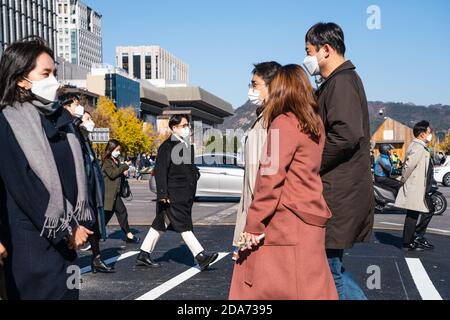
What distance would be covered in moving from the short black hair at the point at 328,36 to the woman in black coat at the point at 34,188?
186 centimetres

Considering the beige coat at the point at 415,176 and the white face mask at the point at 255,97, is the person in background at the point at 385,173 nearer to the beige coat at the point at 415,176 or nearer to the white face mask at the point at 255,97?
the beige coat at the point at 415,176

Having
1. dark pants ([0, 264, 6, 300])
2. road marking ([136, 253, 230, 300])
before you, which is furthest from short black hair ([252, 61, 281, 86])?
road marking ([136, 253, 230, 300])

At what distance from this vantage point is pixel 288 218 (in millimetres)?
3223

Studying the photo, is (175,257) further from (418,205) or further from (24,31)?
(24,31)

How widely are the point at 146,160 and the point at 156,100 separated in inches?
2984

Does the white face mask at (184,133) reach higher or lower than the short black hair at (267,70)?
lower

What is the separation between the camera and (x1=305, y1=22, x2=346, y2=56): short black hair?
4113mm

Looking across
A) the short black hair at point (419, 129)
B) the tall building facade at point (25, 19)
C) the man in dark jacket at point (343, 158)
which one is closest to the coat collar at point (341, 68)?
the man in dark jacket at point (343, 158)

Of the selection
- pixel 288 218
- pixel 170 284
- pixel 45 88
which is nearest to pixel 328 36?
pixel 288 218

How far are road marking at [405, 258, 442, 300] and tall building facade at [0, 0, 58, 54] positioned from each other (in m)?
83.6

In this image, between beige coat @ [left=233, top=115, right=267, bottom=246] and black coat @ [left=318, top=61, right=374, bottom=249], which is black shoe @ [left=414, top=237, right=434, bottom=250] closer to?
black coat @ [left=318, top=61, right=374, bottom=249]

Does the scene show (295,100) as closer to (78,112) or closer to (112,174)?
(78,112)

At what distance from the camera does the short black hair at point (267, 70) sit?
4379 mm
